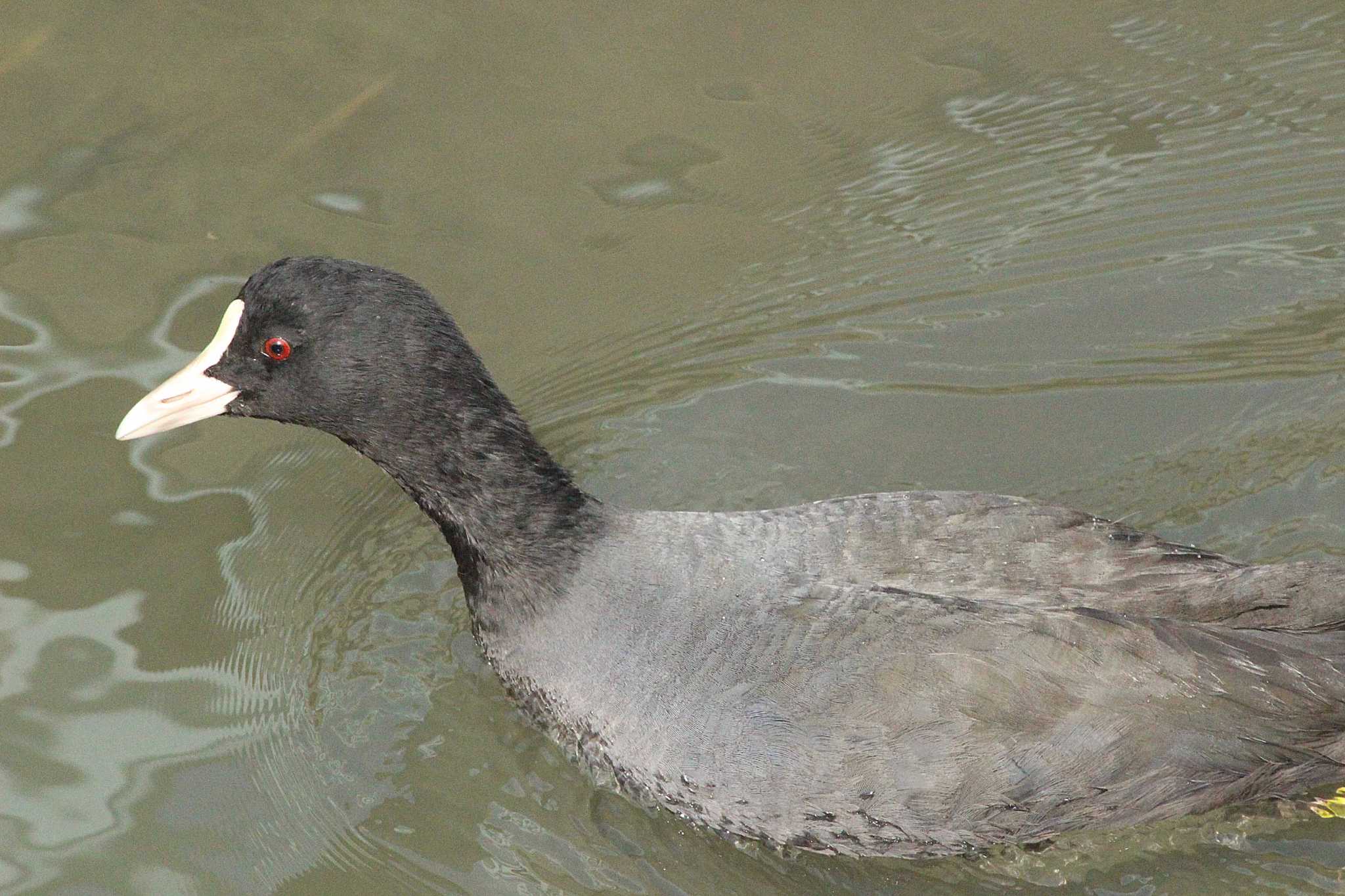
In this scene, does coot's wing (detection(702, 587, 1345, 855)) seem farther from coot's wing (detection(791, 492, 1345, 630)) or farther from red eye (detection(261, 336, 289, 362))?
red eye (detection(261, 336, 289, 362))

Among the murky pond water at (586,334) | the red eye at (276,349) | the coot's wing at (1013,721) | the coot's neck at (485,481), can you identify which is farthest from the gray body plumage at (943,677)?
the red eye at (276,349)

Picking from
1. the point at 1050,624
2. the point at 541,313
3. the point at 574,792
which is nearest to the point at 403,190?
the point at 541,313

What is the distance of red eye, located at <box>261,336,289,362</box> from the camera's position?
12.6ft

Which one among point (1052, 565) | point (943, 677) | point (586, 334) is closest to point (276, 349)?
point (586, 334)

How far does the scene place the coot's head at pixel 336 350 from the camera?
3.77 m

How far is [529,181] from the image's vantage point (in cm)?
588

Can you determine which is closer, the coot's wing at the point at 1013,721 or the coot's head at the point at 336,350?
the coot's wing at the point at 1013,721

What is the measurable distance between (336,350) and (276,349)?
17 cm

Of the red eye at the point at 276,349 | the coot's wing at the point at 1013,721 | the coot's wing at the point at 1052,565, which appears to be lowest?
the coot's wing at the point at 1013,721

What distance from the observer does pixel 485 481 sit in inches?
156

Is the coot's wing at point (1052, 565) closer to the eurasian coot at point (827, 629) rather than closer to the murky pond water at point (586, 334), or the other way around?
the eurasian coot at point (827, 629)

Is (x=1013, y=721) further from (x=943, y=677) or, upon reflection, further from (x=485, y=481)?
(x=485, y=481)

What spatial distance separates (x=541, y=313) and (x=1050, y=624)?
8.17ft

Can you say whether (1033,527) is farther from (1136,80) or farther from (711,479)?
(1136,80)
